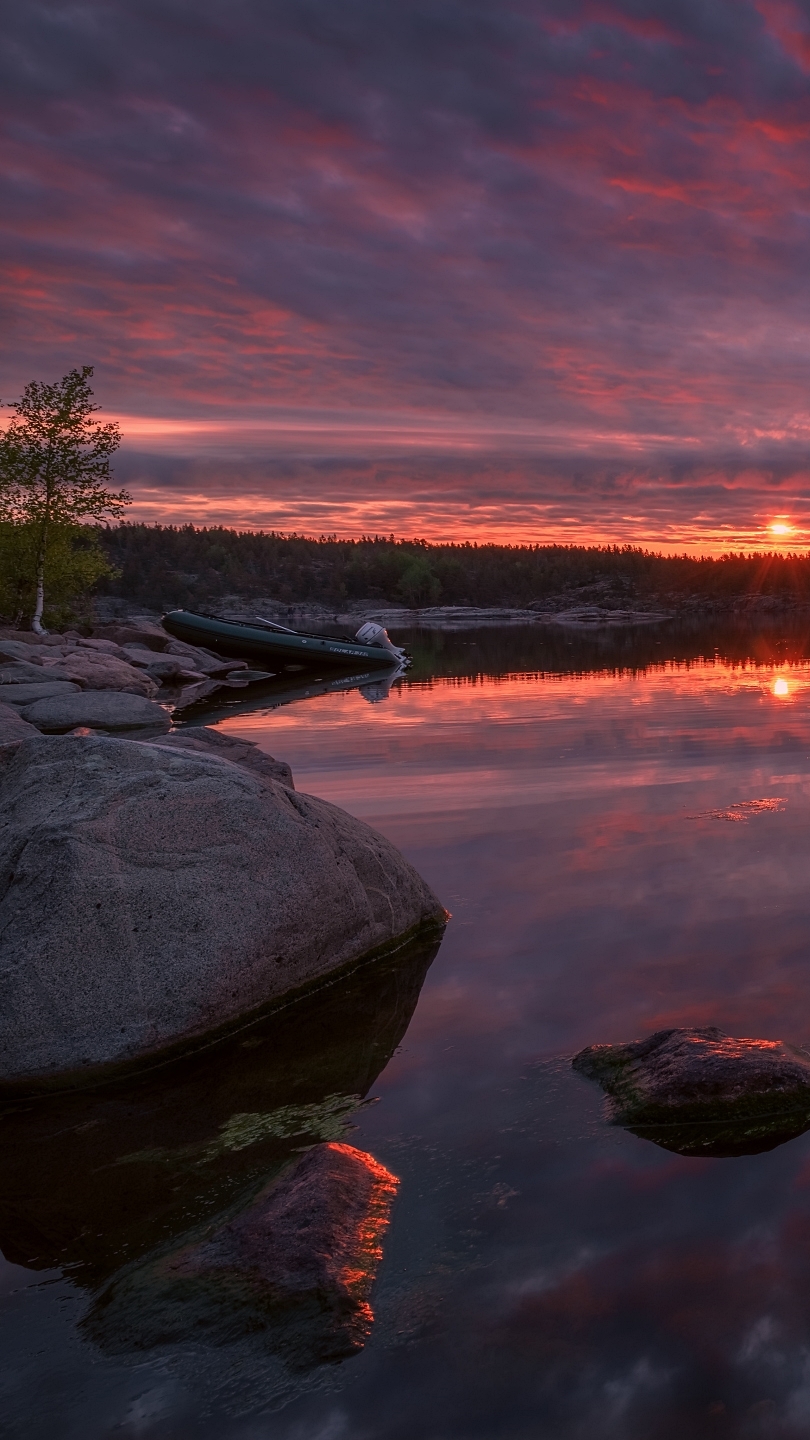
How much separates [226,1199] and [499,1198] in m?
1.16

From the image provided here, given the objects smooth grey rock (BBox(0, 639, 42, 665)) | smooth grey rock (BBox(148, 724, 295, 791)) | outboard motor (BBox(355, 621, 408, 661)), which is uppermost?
outboard motor (BBox(355, 621, 408, 661))

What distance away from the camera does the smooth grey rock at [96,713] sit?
1780 cm

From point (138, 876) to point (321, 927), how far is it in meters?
1.26

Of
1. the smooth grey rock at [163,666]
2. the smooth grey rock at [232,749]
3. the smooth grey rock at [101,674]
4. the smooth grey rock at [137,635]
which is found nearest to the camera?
the smooth grey rock at [232,749]

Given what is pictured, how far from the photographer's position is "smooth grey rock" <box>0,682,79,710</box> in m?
19.4

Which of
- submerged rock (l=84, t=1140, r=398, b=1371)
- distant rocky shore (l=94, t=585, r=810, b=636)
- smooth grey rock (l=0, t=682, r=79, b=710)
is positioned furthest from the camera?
distant rocky shore (l=94, t=585, r=810, b=636)

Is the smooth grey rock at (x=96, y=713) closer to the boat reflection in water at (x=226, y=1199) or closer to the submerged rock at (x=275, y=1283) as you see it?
the boat reflection in water at (x=226, y=1199)

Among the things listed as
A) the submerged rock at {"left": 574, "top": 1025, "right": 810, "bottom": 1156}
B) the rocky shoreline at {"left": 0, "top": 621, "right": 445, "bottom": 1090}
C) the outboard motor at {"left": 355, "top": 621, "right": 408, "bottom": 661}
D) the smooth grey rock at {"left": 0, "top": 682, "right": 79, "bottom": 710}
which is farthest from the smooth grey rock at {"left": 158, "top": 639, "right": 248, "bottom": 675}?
the submerged rock at {"left": 574, "top": 1025, "right": 810, "bottom": 1156}

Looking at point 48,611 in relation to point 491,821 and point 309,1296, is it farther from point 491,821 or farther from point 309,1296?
point 309,1296

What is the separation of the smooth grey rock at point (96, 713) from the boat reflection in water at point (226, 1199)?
12.9 m

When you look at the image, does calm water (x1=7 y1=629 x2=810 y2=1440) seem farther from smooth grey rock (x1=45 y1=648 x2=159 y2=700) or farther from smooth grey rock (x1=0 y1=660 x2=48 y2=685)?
smooth grey rock (x1=45 y1=648 x2=159 y2=700)

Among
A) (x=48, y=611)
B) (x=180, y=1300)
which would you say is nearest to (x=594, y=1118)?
(x=180, y=1300)

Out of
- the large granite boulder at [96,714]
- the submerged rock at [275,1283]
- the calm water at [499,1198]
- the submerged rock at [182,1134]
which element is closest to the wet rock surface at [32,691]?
the large granite boulder at [96,714]

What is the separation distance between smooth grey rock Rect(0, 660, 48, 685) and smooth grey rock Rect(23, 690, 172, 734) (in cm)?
322
